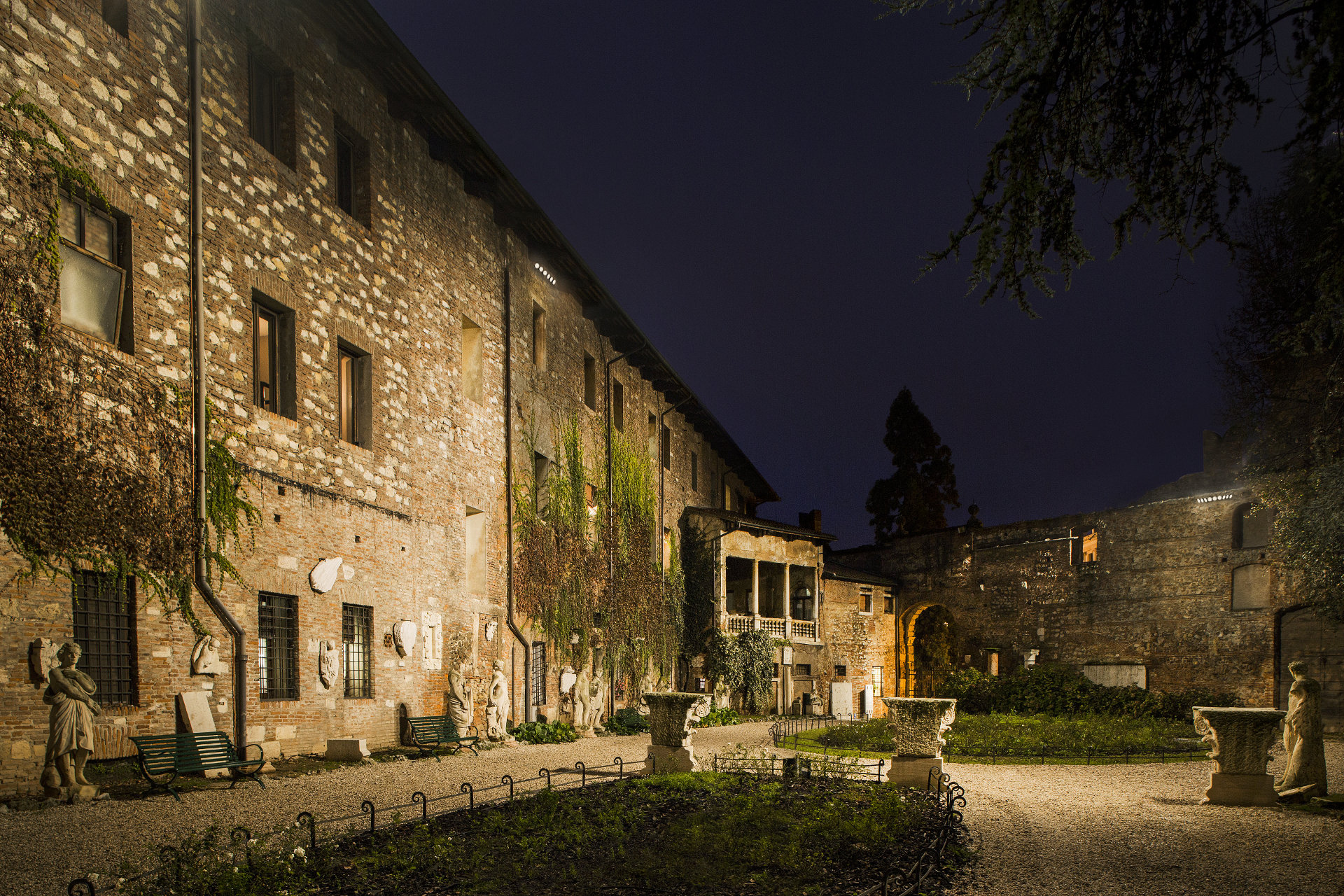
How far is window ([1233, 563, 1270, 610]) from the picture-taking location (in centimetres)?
2562

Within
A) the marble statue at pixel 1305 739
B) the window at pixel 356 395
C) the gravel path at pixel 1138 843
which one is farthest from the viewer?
the window at pixel 356 395

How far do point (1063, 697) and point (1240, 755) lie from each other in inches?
640

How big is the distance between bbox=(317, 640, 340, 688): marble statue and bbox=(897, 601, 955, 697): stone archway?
86.2 ft

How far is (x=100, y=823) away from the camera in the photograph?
7.21 m

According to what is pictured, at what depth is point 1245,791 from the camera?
10258 mm

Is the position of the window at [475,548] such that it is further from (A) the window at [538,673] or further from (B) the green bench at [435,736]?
(B) the green bench at [435,736]

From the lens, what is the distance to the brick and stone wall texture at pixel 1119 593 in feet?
85.8

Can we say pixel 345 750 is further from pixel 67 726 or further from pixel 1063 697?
pixel 1063 697

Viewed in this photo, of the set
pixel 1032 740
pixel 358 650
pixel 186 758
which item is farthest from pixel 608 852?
pixel 1032 740

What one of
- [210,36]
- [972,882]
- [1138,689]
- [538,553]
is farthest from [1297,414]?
[210,36]

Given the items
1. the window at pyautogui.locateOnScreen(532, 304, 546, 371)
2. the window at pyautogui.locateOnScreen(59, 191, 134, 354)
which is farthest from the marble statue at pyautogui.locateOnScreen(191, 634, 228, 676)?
the window at pyautogui.locateOnScreen(532, 304, 546, 371)

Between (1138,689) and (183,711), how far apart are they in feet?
77.6

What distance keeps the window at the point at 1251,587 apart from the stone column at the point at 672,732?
21.2 metres

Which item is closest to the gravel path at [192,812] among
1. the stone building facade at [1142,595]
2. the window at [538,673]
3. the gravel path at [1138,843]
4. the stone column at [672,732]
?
the stone column at [672,732]
